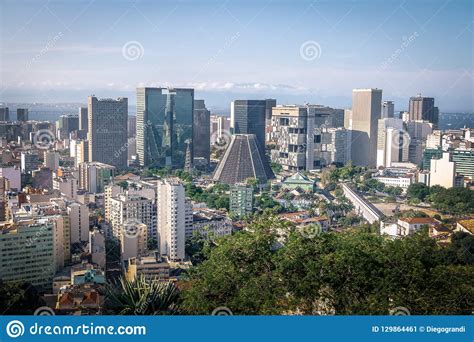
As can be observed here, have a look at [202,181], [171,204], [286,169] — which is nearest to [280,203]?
[202,181]

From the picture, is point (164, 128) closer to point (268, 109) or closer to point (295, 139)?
point (295, 139)

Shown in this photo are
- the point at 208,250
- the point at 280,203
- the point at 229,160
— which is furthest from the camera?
the point at 229,160

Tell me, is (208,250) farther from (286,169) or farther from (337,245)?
(286,169)

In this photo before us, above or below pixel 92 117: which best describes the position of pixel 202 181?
below

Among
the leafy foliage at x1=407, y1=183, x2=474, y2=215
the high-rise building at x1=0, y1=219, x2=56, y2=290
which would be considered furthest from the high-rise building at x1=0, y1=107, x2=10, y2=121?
the leafy foliage at x1=407, y1=183, x2=474, y2=215

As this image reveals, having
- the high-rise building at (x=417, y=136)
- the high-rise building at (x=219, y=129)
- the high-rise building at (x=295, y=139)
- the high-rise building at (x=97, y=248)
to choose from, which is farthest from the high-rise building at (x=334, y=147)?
the high-rise building at (x=97, y=248)

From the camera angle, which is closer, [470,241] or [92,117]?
[470,241]

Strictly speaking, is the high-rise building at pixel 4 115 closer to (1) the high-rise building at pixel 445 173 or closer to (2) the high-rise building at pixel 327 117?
(1) the high-rise building at pixel 445 173

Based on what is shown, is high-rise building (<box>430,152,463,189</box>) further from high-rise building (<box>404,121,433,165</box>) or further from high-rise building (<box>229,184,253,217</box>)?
high-rise building (<box>404,121,433,165</box>)
